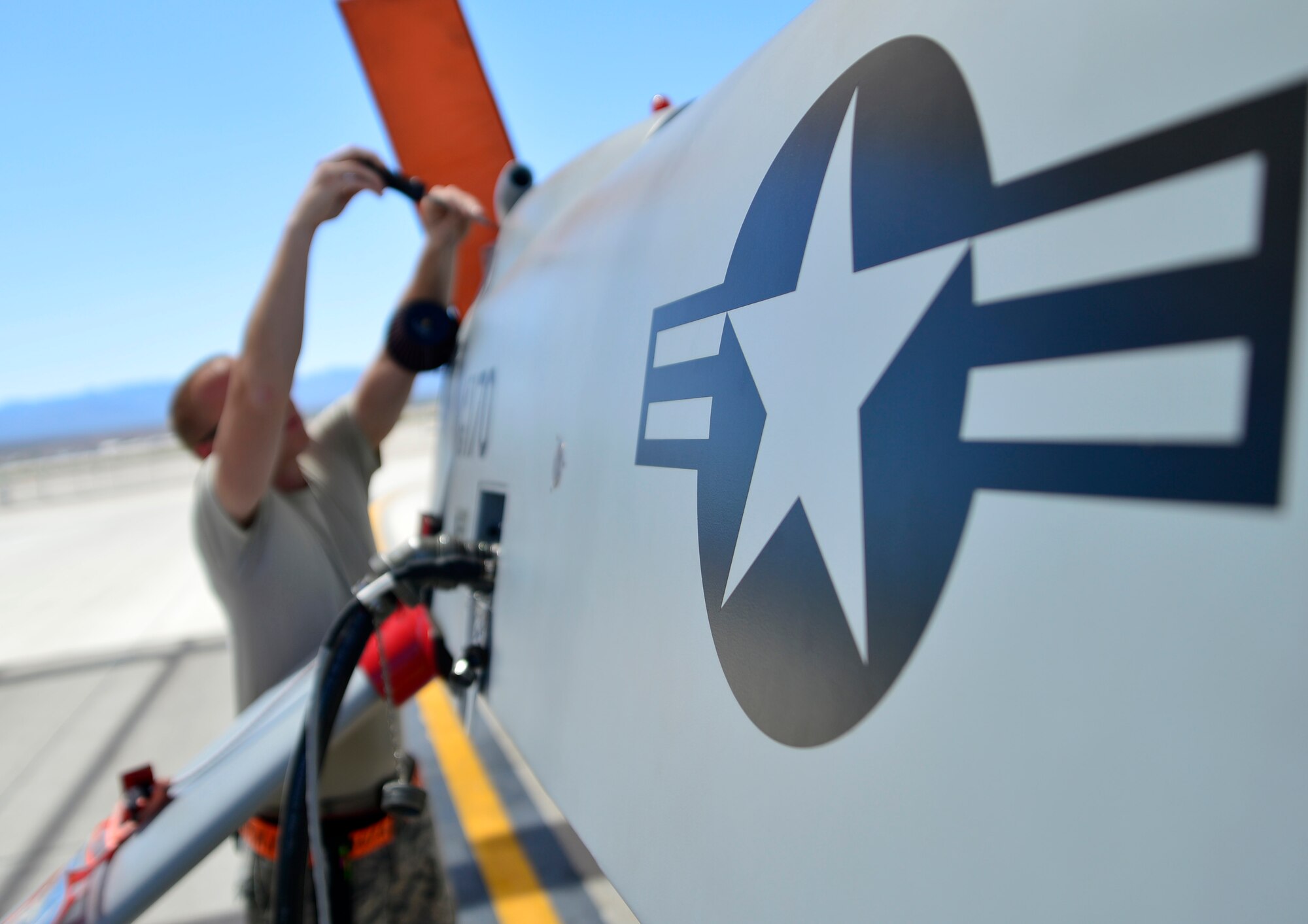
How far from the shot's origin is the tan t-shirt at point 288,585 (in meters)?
1.96

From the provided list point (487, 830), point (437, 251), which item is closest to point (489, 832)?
point (487, 830)

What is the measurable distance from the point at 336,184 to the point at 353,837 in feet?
5.37

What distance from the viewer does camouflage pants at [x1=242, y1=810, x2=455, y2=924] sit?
6.92ft

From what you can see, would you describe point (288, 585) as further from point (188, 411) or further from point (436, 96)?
point (436, 96)

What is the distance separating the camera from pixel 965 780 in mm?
477

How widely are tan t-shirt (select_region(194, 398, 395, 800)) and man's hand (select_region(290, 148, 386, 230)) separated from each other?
24.6 inches

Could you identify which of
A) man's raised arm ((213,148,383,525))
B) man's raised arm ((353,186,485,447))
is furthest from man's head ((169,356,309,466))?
man's raised arm ((353,186,485,447))

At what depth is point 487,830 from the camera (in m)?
3.94

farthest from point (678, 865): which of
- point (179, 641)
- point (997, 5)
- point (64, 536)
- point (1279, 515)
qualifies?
point (64, 536)

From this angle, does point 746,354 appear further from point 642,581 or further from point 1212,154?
point 1212,154

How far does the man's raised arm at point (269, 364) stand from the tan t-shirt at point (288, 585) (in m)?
0.10

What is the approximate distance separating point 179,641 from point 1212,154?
8.56m

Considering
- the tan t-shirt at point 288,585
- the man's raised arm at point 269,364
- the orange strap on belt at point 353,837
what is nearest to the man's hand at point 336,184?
the man's raised arm at point 269,364

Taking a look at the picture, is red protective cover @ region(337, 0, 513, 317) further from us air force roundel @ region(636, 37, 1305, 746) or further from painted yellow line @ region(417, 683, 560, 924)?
us air force roundel @ region(636, 37, 1305, 746)
